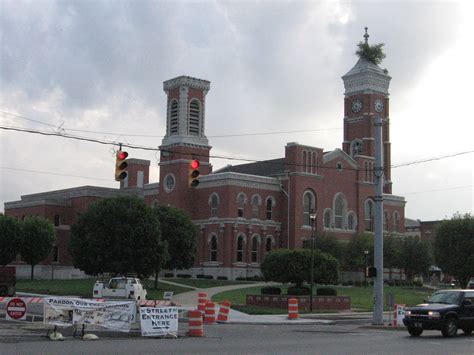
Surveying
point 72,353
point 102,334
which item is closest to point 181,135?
point 102,334

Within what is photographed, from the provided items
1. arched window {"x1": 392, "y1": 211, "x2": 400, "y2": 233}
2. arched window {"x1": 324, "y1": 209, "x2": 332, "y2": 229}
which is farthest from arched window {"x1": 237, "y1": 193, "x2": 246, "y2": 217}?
arched window {"x1": 392, "y1": 211, "x2": 400, "y2": 233}

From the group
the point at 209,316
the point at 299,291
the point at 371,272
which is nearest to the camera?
the point at 209,316

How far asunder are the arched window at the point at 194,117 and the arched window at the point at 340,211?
19.0 meters

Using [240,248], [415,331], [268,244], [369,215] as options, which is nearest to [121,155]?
[415,331]

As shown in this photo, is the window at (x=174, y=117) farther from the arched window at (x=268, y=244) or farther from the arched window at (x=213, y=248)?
the arched window at (x=268, y=244)

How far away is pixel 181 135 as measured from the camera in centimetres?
8075

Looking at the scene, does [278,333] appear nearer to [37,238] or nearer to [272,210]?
[37,238]

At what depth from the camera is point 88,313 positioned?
73.9 ft

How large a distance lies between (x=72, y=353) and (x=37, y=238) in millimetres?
55808

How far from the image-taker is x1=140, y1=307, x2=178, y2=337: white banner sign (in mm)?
22359

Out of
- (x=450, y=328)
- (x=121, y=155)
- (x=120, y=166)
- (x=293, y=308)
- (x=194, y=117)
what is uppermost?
(x=194, y=117)

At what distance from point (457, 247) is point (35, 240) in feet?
133

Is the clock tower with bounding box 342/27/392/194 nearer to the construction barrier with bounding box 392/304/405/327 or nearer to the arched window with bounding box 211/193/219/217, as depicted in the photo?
the arched window with bounding box 211/193/219/217

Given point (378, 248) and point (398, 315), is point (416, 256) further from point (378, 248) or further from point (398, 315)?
point (398, 315)
